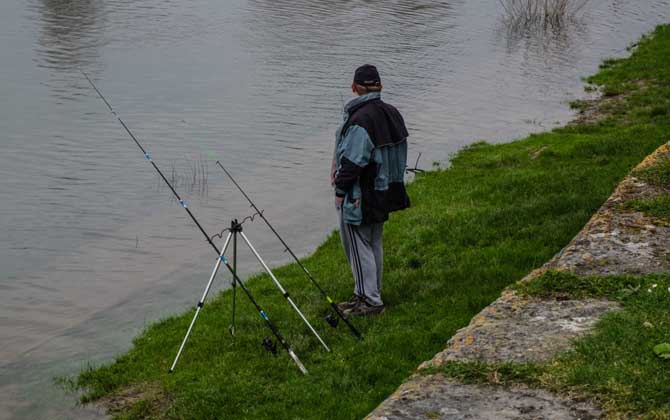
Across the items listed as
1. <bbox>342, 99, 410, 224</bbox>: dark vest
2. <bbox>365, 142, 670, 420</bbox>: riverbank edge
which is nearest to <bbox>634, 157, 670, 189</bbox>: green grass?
<bbox>365, 142, 670, 420</bbox>: riverbank edge

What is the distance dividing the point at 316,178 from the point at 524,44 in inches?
661

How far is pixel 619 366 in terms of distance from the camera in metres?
5.78

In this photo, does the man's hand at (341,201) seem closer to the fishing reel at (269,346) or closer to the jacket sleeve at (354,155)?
the jacket sleeve at (354,155)

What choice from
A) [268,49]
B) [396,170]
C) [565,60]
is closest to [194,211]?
[396,170]

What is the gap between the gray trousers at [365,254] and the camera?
853 centimetres

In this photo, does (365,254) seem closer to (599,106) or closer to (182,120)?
(182,120)

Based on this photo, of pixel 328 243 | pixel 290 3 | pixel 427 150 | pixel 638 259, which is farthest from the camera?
pixel 290 3

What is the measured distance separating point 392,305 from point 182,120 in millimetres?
12093

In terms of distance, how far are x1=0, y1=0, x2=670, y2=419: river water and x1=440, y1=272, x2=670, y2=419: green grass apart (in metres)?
4.08

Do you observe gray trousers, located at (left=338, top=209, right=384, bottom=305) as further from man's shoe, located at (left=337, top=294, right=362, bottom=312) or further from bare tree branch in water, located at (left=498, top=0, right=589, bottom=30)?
bare tree branch in water, located at (left=498, top=0, right=589, bottom=30)

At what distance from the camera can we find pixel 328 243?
42.0 ft

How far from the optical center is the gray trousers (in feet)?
28.0

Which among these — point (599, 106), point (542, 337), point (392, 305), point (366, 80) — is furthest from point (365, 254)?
point (599, 106)

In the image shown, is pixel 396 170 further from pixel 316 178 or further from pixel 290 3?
pixel 290 3
